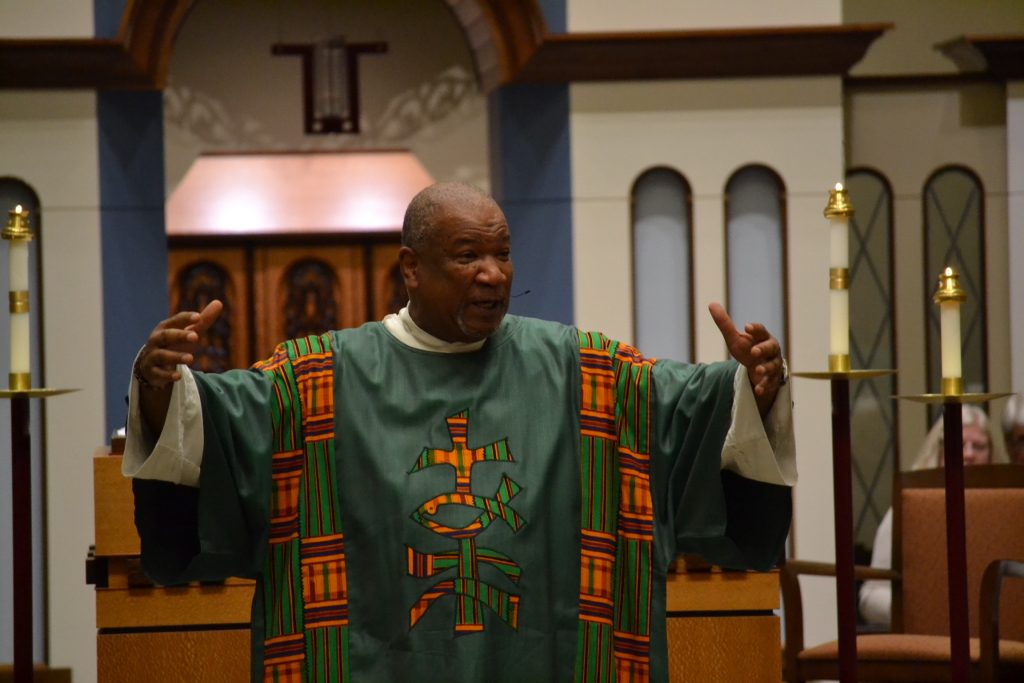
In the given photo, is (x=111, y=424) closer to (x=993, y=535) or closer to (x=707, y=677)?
(x=707, y=677)

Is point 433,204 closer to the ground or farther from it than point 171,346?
farther from it

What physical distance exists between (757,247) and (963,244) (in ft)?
4.04

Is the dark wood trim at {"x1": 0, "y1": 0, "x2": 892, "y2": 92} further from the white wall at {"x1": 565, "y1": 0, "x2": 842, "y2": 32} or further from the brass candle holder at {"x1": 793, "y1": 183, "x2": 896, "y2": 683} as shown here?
→ the brass candle holder at {"x1": 793, "y1": 183, "x2": 896, "y2": 683}

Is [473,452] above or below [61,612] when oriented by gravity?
above

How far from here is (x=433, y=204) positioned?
9.45 ft

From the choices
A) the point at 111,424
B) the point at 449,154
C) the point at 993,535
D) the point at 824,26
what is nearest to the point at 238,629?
the point at 111,424

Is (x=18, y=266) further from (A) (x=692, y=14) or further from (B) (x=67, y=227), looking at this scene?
(A) (x=692, y=14)

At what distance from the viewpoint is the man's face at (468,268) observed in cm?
281

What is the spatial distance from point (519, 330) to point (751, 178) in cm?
304

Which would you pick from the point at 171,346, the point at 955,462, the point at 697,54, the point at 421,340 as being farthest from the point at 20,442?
the point at 697,54

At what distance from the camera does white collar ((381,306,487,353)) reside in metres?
2.96

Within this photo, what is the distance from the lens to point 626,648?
2.89 m

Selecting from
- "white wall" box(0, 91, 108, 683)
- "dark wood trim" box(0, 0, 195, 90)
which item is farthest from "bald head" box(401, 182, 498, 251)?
"white wall" box(0, 91, 108, 683)

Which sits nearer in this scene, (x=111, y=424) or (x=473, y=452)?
(x=473, y=452)
